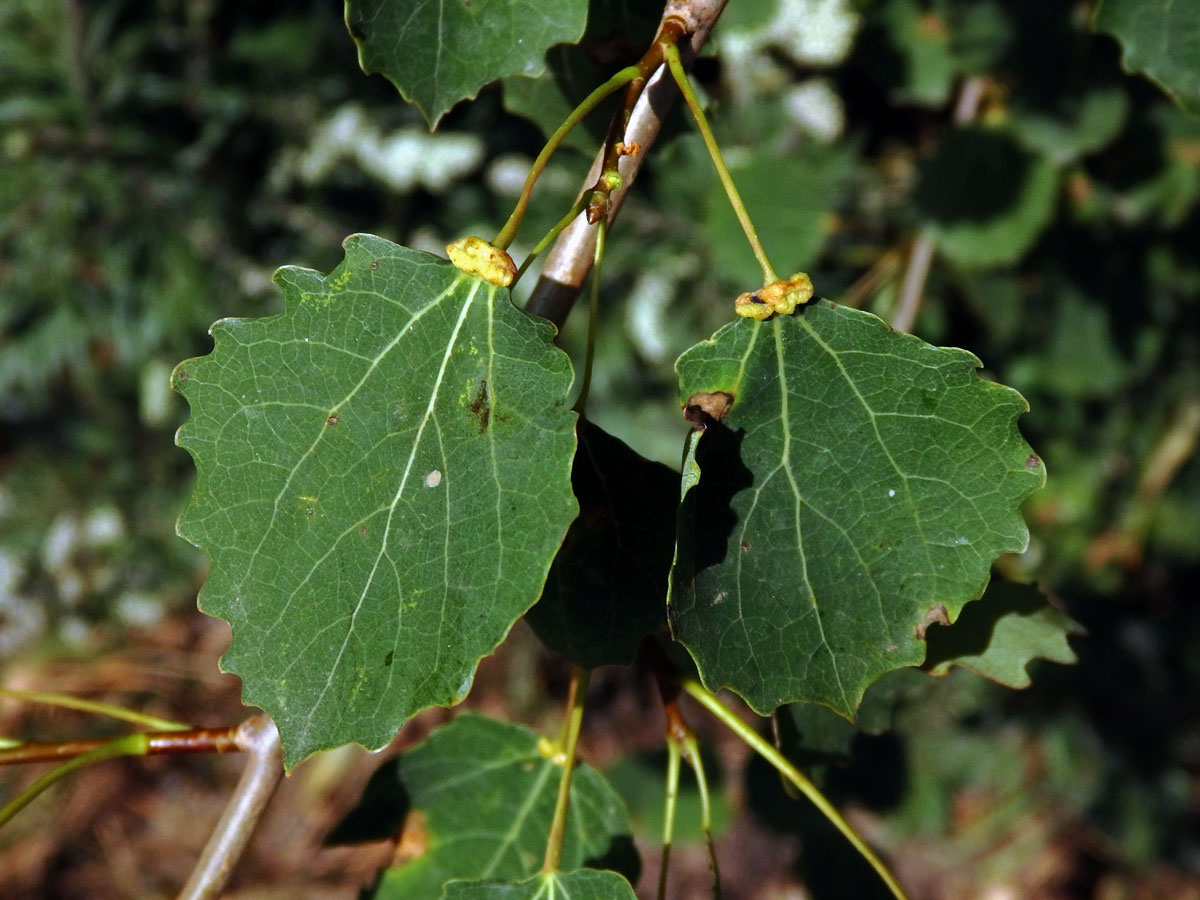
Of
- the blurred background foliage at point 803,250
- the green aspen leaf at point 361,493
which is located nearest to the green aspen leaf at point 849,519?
the green aspen leaf at point 361,493

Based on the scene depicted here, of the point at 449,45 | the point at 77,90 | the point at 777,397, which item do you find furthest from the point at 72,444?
the point at 777,397

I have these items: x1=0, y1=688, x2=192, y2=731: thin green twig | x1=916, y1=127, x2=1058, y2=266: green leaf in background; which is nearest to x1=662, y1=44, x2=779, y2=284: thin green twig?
x1=0, y1=688, x2=192, y2=731: thin green twig

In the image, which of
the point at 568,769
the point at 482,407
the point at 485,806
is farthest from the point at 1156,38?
the point at 485,806

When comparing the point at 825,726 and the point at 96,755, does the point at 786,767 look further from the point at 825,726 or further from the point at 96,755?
the point at 96,755

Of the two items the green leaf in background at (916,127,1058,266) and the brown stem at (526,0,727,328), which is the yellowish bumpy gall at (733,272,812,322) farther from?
the green leaf in background at (916,127,1058,266)

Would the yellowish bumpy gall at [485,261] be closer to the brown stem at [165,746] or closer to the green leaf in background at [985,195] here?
the brown stem at [165,746]

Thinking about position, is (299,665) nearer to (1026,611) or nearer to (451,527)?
(451,527)
